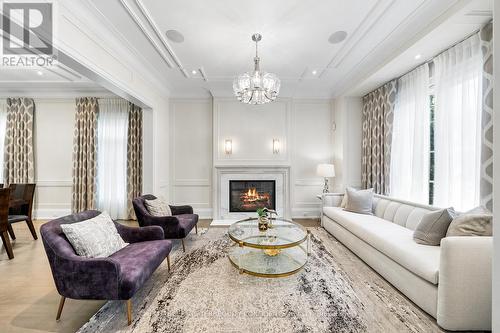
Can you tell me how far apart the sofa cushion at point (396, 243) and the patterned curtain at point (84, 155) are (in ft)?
16.9

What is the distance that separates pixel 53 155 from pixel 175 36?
436 centimetres

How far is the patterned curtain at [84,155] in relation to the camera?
4.86 meters

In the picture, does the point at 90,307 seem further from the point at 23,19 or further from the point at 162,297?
the point at 23,19

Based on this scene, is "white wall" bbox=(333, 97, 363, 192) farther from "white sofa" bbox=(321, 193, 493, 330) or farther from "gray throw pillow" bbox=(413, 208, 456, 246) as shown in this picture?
"gray throw pillow" bbox=(413, 208, 456, 246)

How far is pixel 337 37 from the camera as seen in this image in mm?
2996

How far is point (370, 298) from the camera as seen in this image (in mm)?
2074

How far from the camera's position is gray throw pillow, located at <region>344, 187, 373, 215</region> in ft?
12.0

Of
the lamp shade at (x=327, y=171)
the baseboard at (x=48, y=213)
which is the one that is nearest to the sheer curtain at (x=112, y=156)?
the baseboard at (x=48, y=213)

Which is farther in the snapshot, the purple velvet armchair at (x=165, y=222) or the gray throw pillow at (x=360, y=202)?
the gray throw pillow at (x=360, y=202)

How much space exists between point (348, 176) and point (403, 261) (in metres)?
2.89

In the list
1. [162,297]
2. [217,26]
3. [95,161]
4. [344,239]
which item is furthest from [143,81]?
[344,239]

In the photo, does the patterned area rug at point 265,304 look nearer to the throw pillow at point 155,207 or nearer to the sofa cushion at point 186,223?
the sofa cushion at point 186,223

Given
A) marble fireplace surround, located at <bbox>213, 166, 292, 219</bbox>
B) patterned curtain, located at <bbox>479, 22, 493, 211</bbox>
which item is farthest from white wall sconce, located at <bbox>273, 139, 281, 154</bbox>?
patterned curtain, located at <bbox>479, 22, 493, 211</bbox>

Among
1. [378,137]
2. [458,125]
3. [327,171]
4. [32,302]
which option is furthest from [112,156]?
[458,125]
